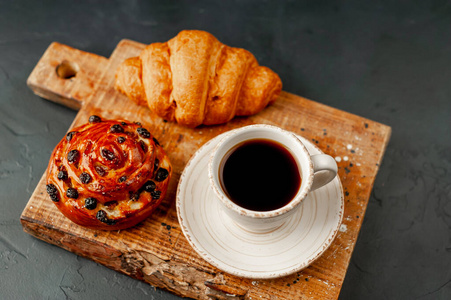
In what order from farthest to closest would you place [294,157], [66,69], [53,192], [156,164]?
[66,69]
[156,164]
[53,192]
[294,157]

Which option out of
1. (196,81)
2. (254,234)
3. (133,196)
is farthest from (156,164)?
(254,234)

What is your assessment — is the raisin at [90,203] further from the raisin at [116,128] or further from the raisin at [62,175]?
the raisin at [116,128]

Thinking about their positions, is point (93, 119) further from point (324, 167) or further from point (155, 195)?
point (324, 167)

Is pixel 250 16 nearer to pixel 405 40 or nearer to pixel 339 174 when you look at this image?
pixel 405 40

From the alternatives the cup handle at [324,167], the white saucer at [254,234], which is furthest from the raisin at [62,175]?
the cup handle at [324,167]

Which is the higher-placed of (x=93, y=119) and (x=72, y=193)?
(x=93, y=119)

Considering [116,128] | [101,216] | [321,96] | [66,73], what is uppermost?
[321,96]

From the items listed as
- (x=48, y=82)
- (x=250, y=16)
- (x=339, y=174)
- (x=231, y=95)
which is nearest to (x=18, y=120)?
(x=48, y=82)
